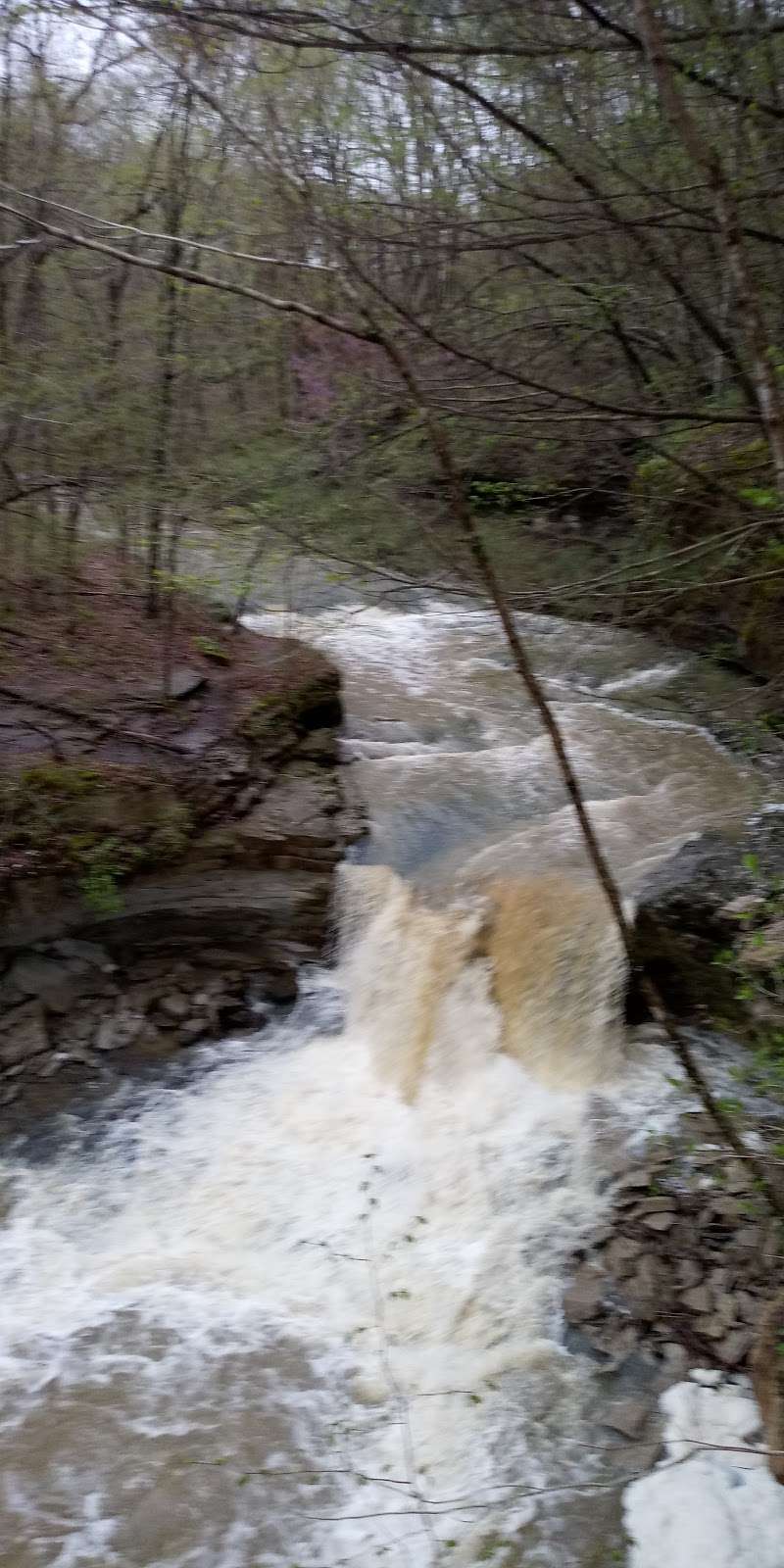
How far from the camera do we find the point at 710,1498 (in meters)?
3.83

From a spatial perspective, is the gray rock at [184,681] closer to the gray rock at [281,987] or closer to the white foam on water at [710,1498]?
the gray rock at [281,987]

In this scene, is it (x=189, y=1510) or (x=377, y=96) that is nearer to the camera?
(x=189, y=1510)

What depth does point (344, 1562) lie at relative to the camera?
3793 mm

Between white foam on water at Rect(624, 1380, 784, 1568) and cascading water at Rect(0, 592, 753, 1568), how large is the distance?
16 centimetres

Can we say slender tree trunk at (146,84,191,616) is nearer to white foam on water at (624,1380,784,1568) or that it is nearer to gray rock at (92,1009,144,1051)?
gray rock at (92,1009,144,1051)

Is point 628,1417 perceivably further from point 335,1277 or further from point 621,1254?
point 335,1277

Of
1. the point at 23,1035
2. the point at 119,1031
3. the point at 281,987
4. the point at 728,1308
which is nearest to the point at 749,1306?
the point at 728,1308

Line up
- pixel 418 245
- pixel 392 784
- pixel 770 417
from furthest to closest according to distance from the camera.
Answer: pixel 392 784 < pixel 418 245 < pixel 770 417

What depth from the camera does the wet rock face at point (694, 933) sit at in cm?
593

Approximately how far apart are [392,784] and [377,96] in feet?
15.1

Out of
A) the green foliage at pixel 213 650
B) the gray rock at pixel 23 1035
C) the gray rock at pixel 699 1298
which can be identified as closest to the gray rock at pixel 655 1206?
the gray rock at pixel 699 1298

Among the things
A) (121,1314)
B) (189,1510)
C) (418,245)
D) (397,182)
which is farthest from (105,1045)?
(397,182)

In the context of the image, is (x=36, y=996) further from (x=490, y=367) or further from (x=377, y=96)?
(x=377, y=96)

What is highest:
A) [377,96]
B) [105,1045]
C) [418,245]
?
[377,96]
